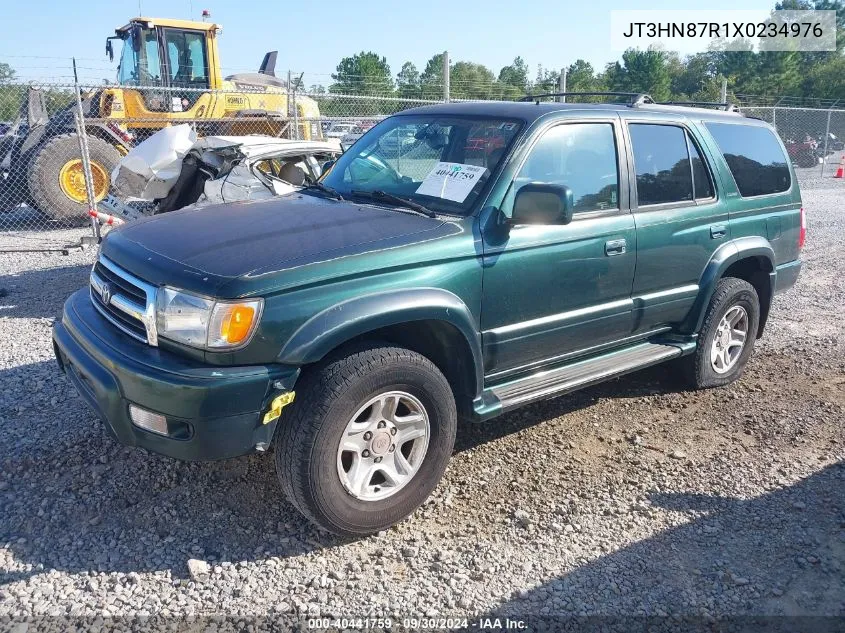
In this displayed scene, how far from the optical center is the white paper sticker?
365 centimetres

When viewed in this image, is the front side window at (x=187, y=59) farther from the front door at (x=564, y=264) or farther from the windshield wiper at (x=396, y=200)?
the front door at (x=564, y=264)

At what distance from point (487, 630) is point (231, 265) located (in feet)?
5.75

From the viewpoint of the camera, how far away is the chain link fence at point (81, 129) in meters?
10.7

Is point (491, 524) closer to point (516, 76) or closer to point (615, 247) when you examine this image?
point (615, 247)

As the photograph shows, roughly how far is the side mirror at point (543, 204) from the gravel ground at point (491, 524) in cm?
139

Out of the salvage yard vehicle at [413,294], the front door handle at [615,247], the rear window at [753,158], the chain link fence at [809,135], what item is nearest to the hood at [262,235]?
the salvage yard vehicle at [413,294]

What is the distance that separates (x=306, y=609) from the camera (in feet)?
8.99

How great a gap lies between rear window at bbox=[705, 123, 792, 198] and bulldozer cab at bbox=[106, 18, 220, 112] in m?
9.45

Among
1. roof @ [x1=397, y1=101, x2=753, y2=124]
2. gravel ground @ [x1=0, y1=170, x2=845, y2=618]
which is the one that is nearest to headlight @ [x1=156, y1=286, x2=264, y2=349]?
gravel ground @ [x1=0, y1=170, x2=845, y2=618]

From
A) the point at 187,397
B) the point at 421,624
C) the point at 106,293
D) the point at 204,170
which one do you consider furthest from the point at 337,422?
the point at 204,170

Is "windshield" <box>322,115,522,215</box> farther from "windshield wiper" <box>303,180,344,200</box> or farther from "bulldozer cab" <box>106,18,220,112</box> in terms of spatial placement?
"bulldozer cab" <box>106,18,220,112</box>

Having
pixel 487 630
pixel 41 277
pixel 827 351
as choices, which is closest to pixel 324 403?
pixel 487 630

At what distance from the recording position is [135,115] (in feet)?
39.8

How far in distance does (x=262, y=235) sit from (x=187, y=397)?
0.88 m
